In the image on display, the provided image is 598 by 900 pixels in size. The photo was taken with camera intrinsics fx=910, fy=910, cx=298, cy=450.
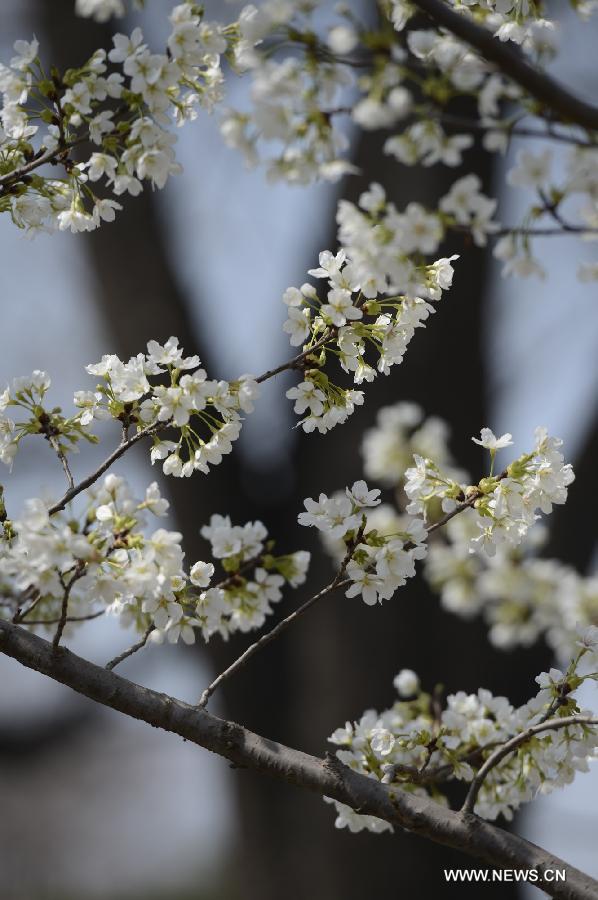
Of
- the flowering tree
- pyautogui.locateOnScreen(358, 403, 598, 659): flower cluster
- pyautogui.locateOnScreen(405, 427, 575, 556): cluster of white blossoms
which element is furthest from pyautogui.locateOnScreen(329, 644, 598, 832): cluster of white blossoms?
pyautogui.locateOnScreen(358, 403, 598, 659): flower cluster

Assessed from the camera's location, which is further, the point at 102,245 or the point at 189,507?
the point at 102,245

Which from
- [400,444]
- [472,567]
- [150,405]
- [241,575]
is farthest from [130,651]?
[472,567]

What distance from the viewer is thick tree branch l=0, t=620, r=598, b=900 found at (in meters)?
1.31

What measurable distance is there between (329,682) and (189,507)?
0.85m

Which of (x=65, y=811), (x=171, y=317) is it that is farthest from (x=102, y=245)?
(x=65, y=811)

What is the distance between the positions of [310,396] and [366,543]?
0.25 metres

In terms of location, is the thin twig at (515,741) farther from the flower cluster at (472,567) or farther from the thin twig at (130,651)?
the flower cluster at (472,567)

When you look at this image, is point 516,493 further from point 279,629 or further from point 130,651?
point 130,651

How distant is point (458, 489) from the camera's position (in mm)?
1428

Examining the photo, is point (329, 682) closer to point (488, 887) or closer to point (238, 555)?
point (488, 887)

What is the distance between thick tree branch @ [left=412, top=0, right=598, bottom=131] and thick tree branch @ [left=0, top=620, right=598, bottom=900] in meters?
0.95

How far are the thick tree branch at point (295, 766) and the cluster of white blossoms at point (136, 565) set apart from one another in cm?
9

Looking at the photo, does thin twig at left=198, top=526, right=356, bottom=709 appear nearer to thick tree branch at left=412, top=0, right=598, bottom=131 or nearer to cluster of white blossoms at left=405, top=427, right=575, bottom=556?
cluster of white blossoms at left=405, top=427, right=575, bottom=556

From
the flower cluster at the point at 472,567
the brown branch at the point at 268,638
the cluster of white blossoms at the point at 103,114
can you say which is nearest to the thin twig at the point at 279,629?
the brown branch at the point at 268,638
